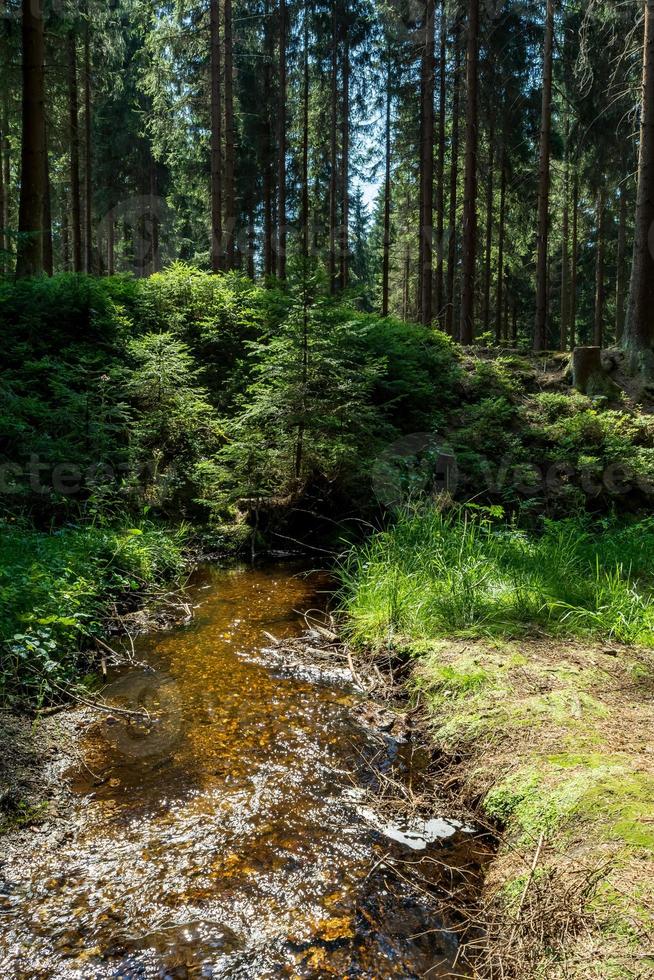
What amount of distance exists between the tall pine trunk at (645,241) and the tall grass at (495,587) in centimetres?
592

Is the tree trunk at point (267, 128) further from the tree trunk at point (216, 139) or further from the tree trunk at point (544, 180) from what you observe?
the tree trunk at point (544, 180)

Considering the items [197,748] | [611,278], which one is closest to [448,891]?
[197,748]

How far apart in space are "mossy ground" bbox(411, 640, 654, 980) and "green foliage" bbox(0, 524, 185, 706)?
2.61 m

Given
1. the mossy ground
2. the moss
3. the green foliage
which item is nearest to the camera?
the mossy ground

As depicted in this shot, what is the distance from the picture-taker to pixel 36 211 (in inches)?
439

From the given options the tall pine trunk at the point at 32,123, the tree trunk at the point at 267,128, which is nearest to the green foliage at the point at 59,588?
the tall pine trunk at the point at 32,123

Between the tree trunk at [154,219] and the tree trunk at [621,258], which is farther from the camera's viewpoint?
the tree trunk at [154,219]

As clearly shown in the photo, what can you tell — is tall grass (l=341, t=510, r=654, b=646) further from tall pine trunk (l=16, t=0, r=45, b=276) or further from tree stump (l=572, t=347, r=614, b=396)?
tall pine trunk (l=16, t=0, r=45, b=276)

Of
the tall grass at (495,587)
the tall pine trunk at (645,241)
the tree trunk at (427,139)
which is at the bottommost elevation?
the tall grass at (495,587)

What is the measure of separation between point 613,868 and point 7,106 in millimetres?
18162

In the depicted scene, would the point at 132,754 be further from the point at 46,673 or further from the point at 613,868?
the point at 613,868

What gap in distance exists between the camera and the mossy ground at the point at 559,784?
221 centimetres

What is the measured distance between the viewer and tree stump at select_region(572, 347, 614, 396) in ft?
36.5

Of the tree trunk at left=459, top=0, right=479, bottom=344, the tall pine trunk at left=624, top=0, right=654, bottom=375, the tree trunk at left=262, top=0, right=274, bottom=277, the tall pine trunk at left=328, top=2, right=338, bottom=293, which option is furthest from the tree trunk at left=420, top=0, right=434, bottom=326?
the tall pine trunk at left=624, top=0, right=654, bottom=375
